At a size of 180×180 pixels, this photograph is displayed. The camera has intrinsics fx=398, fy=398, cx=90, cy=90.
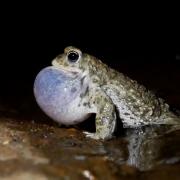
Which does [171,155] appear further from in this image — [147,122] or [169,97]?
[169,97]

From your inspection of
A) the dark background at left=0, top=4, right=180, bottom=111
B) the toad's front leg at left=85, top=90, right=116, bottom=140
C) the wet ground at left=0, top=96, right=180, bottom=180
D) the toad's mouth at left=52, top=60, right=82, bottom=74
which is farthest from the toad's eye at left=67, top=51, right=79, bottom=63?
the dark background at left=0, top=4, right=180, bottom=111

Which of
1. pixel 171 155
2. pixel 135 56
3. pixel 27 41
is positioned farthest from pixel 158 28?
pixel 171 155

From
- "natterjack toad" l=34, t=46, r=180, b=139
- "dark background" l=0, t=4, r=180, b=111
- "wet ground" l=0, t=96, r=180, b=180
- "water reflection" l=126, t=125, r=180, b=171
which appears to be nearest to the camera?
"wet ground" l=0, t=96, r=180, b=180

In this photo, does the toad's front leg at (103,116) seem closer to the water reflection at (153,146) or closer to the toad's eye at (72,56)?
the water reflection at (153,146)

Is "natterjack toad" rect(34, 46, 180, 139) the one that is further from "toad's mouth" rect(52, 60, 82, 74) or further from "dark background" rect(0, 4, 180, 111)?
"dark background" rect(0, 4, 180, 111)

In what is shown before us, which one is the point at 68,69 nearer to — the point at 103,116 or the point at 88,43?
the point at 103,116

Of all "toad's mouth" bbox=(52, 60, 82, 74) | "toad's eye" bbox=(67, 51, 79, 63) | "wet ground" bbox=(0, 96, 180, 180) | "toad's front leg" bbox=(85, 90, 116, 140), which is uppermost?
"toad's eye" bbox=(67, 51, 79, 63)
